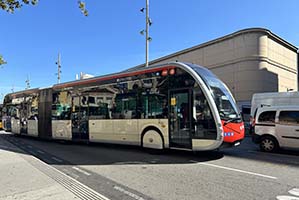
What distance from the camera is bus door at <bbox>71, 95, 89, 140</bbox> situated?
1298 centimetres

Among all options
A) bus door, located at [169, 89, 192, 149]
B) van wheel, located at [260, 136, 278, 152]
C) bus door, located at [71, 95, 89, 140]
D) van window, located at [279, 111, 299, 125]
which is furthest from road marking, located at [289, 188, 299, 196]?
bus door, located at [71, 95, 89, 140]

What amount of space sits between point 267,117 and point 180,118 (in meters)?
4.32

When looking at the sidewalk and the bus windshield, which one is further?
the bus windshield

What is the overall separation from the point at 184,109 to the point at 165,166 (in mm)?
2168

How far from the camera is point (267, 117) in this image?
434 inches

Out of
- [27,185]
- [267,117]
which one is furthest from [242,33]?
[27,185]

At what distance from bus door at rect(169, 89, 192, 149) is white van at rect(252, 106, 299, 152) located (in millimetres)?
4123

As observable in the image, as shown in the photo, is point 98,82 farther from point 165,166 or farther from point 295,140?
point 295,140

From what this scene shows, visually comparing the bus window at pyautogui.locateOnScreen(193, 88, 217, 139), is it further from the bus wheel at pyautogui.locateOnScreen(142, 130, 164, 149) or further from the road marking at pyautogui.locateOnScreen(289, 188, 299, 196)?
the road marking at pyautogui.locateOnScreen(289, 188, 299, 196)

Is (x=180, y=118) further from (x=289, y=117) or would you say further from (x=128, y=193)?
(x=289, y=117)

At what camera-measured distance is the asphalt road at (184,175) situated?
210 inches

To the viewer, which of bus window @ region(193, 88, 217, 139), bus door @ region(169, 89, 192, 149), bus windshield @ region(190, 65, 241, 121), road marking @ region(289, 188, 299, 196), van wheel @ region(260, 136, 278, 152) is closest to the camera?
road marking @ region(289, 188, 299, 196)

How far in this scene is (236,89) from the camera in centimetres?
3086

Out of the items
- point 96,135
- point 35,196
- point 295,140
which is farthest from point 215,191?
point 96,135
